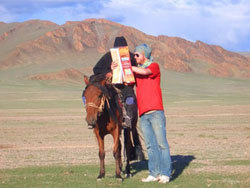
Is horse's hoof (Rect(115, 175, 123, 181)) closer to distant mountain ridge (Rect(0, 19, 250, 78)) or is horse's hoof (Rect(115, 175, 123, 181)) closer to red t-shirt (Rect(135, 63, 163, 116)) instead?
red t-shirt (Rect(135, 63, 163, 116))

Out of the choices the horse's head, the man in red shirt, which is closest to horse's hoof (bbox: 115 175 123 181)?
the man in red shirt

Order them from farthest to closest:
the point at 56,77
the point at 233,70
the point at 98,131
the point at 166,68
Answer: the point at 233,70
the point at 166,68
the point at 56,77
the point at 98,131

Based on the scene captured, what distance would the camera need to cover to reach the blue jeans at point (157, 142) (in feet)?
26.1

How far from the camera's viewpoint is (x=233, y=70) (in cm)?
13638

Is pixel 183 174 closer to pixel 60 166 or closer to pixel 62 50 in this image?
pixel 60 166

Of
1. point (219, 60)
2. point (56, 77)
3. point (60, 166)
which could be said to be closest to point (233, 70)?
point (219, 60)

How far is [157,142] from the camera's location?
805 cm

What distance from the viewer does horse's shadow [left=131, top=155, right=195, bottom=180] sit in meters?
9.27

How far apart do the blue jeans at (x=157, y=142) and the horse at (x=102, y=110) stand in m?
0.58

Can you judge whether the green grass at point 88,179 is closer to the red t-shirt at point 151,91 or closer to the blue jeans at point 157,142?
the blue jeans at point 157,142

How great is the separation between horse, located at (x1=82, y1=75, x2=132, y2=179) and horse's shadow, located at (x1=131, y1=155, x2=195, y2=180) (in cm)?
85

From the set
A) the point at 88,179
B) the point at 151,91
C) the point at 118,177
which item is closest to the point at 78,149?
the point at 88,179

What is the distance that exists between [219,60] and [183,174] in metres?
147

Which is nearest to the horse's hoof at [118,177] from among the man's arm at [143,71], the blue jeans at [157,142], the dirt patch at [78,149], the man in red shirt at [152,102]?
the blue jeans at [157,142]
